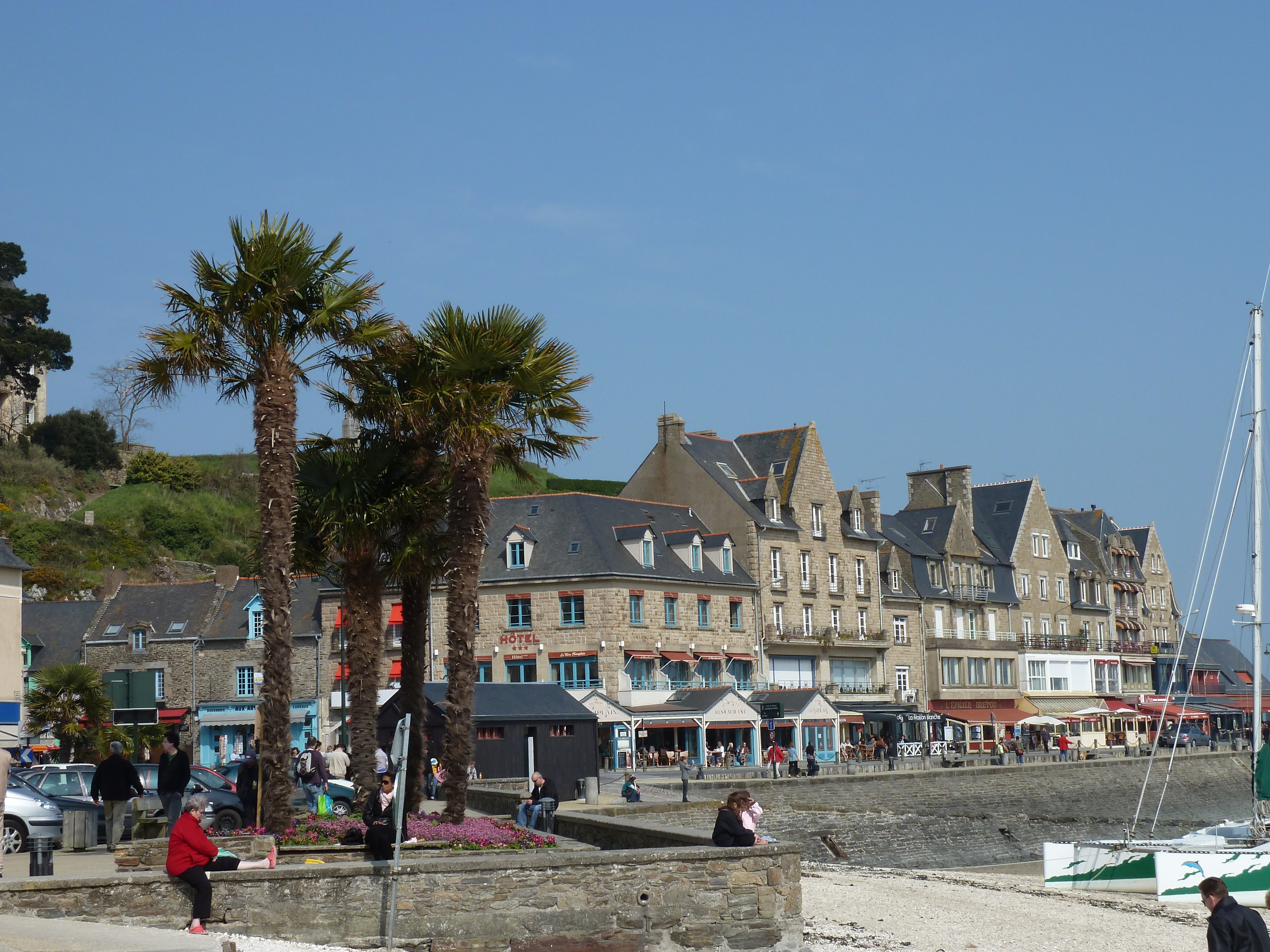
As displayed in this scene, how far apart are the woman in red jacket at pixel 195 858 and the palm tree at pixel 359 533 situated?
253 inches

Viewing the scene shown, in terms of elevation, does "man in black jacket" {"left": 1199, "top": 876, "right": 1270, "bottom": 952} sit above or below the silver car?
below

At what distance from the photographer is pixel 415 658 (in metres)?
22.1

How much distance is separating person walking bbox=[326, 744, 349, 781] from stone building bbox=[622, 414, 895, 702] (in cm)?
3148

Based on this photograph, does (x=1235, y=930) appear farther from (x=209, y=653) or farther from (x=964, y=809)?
(x=209, y=653)

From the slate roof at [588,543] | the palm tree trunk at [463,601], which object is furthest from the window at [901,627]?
the palm tree trunk at [463,601]

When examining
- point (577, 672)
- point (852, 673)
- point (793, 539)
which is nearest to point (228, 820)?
point (577, 672)

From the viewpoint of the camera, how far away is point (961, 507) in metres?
73.8

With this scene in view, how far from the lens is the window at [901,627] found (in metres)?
67.5

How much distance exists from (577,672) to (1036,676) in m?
34.0

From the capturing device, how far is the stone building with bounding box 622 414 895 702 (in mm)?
60312

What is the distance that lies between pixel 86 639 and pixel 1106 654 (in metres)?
55.7

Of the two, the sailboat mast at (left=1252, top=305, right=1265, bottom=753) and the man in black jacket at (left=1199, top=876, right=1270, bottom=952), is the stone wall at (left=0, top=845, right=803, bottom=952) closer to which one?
the man in black jacket at (left=1199, top=876, right=1270, bottom=952)

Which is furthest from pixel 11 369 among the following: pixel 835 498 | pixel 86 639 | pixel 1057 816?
pixel 1057 816

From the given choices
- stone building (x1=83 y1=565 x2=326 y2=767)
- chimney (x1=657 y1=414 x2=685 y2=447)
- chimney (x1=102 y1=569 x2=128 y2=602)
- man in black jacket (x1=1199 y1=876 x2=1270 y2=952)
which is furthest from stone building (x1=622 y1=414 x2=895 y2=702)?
man in black jacket (x1=1199 y1=876 x2=1270 y2=952)
